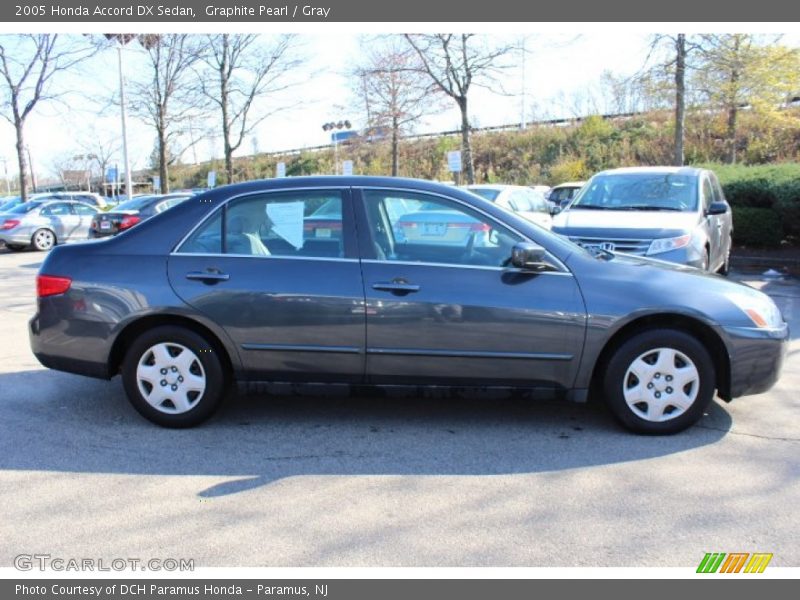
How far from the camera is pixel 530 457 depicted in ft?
13.2

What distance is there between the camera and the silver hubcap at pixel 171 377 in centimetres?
440

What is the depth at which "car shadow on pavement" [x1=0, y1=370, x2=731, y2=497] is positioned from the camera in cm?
392

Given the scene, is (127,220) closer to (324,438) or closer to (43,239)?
(43,239)

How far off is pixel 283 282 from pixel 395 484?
1454mm

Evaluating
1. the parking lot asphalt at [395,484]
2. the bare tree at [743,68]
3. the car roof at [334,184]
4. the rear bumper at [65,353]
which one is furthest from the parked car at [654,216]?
the bare tree at [743,68]

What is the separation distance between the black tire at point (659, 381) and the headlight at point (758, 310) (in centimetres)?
37

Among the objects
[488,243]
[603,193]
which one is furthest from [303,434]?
[603,193]

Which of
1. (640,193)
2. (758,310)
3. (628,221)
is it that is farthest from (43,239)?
(758,310)

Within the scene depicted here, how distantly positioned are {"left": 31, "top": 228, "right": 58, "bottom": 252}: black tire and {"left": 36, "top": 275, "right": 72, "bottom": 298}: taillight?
14737mm

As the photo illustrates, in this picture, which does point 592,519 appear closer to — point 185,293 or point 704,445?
point 704,445

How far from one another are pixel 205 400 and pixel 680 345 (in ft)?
9.94

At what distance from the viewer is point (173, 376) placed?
14.5 ft

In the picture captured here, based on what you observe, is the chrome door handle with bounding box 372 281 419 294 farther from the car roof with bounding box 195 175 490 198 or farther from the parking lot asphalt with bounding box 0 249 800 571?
the parking lot asphalt with bounding box 0 249 800 571

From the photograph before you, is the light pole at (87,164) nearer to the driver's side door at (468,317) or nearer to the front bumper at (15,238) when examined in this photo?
the front bumper at (15,238)
